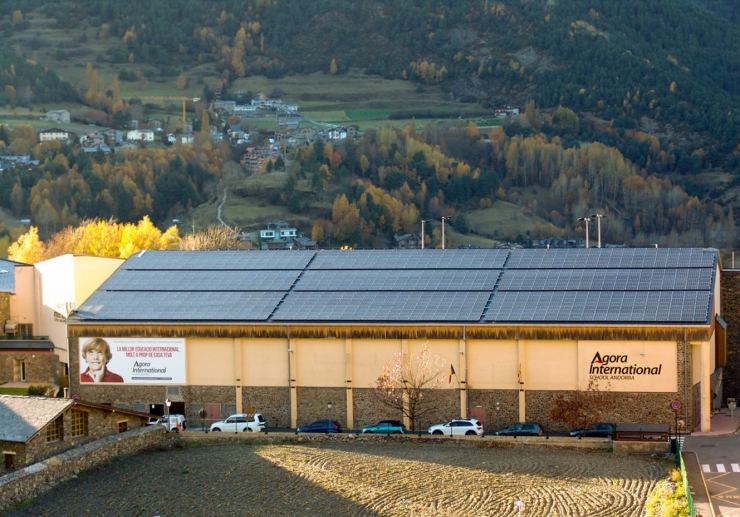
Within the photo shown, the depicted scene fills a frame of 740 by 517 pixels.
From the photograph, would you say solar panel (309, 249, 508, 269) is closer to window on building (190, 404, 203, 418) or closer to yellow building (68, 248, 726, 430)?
yellow building (68, 248, 726, 430)

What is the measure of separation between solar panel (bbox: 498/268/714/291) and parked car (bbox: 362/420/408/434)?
723 centimetres

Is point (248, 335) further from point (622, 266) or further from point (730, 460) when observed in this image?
point (730, 460)

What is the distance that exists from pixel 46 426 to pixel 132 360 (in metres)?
13.3

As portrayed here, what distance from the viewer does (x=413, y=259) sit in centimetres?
5809

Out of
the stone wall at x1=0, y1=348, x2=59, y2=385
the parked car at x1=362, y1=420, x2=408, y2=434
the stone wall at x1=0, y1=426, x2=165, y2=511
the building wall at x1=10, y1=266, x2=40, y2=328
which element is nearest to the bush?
the stone wall at x1=0, y1=348, x2=59, y2=385

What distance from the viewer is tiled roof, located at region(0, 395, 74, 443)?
41031mm

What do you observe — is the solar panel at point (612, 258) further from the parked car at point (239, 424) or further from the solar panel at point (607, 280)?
the parked car at point (239, 424)

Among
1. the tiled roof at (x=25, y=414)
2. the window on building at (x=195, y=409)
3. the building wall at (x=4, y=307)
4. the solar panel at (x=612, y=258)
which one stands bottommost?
the window on building at (x=195, y=409)

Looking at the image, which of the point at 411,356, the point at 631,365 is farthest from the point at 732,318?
the point at 411,356

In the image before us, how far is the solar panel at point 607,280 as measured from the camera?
51903 mm

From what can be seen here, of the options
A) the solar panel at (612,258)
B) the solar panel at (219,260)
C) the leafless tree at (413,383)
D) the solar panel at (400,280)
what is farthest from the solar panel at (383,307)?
the solar panel at (219,260)

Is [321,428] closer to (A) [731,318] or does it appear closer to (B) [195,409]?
(B) [195,409]

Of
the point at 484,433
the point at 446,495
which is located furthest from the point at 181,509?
the point at 484,433

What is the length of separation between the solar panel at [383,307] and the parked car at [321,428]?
4.17 metres
